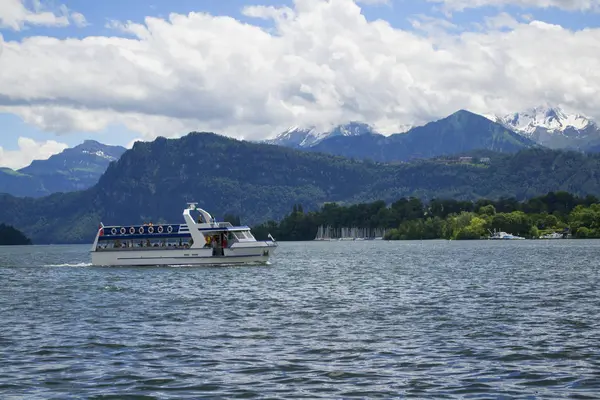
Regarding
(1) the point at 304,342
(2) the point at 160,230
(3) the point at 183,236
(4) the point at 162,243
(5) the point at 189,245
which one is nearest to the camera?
(1) the point at 304,342

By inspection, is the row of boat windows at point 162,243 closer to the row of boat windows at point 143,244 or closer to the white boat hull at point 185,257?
the row of boat windows at point 143,244

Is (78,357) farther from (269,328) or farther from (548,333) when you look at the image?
(548,333)

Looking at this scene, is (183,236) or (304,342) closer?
(304,342)

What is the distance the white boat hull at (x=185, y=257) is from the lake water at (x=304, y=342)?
117 ft

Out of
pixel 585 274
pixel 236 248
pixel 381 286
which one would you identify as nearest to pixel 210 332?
pixel 381 286

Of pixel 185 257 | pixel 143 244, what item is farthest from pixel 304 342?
pixel 143 244

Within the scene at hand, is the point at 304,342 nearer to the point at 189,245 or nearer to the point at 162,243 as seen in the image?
the point at 189,245

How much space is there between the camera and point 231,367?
3634cm

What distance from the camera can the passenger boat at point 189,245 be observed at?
11788 cm

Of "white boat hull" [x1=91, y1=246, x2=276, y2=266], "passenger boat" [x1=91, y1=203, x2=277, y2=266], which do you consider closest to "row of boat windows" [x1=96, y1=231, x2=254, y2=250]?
"passenger boat" [x1=91, y1=203, x2=277, y2=266]

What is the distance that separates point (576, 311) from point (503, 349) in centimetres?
1774

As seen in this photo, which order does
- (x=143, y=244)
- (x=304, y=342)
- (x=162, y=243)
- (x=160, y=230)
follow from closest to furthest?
(x=304, y=342)
(x=160, y=230)
(x=162, y=243)
(x=143, y=244)

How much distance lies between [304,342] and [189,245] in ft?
256

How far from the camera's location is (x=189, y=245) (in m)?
120
